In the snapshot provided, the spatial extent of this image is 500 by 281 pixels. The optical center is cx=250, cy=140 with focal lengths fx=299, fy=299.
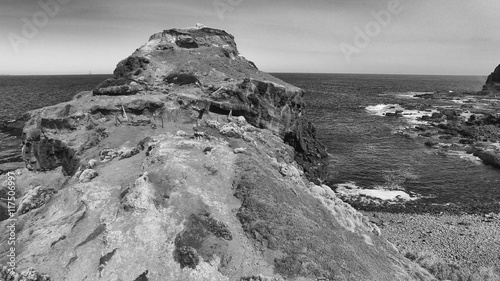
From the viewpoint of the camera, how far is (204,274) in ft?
45.3

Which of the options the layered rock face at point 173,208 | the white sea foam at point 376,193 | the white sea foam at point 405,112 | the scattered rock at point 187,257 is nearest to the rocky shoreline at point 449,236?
the white sea foam at point 376,193

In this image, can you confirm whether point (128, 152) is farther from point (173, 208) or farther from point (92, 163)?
point (173, 208)

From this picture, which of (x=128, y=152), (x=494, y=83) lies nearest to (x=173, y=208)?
(x=128, y=152)

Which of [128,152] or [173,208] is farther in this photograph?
[128,152]

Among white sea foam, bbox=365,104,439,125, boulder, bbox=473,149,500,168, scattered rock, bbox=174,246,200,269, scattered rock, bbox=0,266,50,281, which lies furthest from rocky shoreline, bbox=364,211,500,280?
white sea foam, bbox=365,104,439,125

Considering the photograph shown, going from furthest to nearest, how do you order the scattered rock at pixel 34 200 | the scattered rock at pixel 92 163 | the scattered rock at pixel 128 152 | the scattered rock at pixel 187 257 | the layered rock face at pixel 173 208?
the scattered rock at pixel 128 152
the scattered rock at pixel 92 163
the scattered rock at pixel 34 200
the layered rock face at pixel 173 208
the scattered rock at pixel 187 257

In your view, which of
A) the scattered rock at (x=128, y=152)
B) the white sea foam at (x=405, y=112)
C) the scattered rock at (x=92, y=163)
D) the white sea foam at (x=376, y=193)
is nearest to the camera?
the scattered rock at (x=92, y=163)

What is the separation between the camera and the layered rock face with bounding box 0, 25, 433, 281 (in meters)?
14.3

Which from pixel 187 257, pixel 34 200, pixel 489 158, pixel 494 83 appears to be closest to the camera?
pixel 187 257

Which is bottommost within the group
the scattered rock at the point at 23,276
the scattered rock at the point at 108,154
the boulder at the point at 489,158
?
the boulder at the point at 489,158

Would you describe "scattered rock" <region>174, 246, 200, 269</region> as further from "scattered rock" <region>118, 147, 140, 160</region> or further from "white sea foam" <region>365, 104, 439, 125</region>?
"white sea foam" <region>365, 104, 439, 125</region>

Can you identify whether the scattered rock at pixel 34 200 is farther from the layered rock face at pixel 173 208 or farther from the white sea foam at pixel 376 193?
the white sea foam at pixel 376 193

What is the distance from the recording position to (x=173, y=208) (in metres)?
16.5

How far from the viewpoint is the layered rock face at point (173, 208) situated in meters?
14.3
